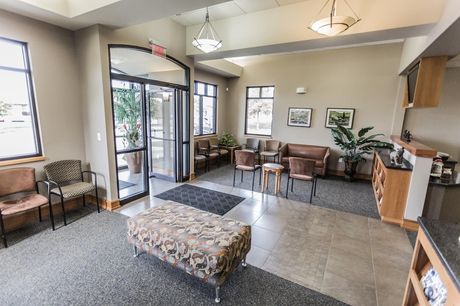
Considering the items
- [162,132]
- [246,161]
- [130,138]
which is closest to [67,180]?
[130,138]

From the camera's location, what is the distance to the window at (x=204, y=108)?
6.78 metres

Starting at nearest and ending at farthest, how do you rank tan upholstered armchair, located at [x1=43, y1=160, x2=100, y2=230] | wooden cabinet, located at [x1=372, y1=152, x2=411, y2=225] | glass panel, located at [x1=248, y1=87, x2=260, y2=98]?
tan upholstered armchair, located at [x1=43, y1=160, x2=100, y2=230] → wooden cabinet, located at [x1=372, y1=152, x2=411, y2=225] → glass panel, located at [x1=248, y1=87, x2=260, y2=98]

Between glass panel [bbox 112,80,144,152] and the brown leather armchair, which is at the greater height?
glass panel [bbox 112,80,144,152]

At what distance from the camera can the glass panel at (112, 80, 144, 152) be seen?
3.77 metres

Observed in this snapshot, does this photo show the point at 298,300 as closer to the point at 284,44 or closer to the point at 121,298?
the point at 121,298

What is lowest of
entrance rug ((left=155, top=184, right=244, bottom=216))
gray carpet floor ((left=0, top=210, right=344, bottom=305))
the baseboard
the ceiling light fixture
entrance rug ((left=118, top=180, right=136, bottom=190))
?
gray carpet floor ((left=0, top=210, right=344, bottom=305))

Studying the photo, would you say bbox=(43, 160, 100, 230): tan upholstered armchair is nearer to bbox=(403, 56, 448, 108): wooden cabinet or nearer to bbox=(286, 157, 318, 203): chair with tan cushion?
bbox=(286, 157, 318, 203): chair with tan cushion

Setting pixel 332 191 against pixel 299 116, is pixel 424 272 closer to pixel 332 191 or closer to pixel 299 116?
pixel 332 191

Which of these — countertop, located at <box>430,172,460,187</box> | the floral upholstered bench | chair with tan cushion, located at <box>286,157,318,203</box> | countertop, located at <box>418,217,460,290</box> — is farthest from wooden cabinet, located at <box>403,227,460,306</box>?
chair with tan cushion, located at <box>286,157,318,203</box>

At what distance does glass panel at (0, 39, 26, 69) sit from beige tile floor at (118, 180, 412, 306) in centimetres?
256

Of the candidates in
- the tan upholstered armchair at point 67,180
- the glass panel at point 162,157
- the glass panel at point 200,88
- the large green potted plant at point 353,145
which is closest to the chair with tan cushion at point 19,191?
the tan upholstered armchair at point 67,180

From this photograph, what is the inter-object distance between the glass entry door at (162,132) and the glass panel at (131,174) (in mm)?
867

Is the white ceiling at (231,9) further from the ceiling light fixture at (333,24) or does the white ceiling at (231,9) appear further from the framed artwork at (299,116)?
the framed artwork at (299,116)

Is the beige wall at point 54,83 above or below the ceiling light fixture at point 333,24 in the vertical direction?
below
